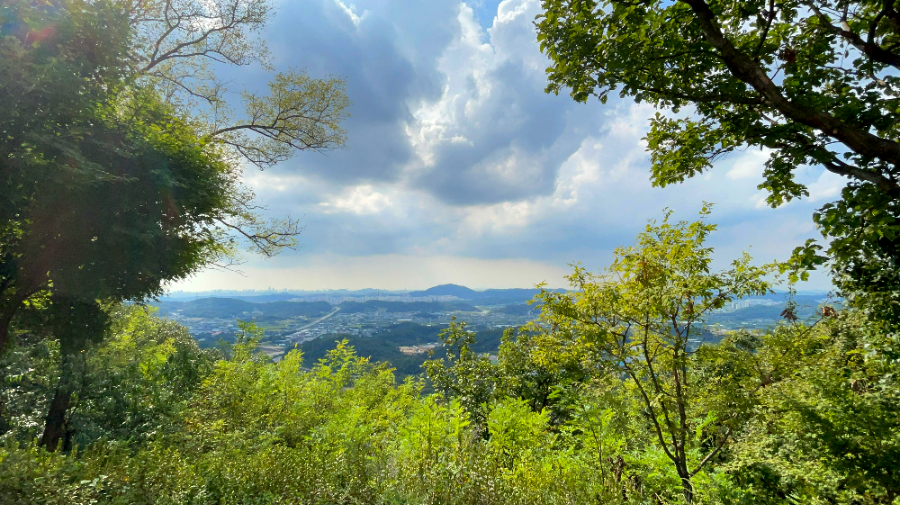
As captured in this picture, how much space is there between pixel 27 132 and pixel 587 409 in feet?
24.2

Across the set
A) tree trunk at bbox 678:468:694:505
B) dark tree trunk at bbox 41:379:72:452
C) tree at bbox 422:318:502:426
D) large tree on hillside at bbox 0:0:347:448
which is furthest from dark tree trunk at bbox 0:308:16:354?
tree trunk at bbox 678:468:694:505

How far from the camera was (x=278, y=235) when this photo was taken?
888cm

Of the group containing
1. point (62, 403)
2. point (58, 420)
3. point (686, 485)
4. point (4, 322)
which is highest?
point (4, 322)

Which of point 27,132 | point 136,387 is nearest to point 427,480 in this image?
point 27,132

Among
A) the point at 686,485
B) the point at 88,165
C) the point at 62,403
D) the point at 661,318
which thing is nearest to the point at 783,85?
the point at 661,318

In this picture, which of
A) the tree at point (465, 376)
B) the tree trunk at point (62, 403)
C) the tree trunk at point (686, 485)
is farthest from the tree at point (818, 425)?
the tree trunk at point (62, 403)

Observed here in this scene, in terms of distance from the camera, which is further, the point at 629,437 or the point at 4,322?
the point at 4,322

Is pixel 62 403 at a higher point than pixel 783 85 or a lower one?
lower

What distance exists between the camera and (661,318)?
12.4 feet

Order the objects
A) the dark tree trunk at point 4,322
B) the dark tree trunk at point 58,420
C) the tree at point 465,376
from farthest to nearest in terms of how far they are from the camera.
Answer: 1. the dark tree trunk at point 58,420
2. the tree at point 465,376
3. the dark tree trunk at point 4,322

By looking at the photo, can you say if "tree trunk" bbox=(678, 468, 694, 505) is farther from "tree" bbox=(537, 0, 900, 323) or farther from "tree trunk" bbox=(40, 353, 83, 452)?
"tree trunk" bbox=(40, 353, 83, 452)

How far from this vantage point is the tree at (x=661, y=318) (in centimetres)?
371

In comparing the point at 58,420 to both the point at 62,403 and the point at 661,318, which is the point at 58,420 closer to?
the point at 62,403

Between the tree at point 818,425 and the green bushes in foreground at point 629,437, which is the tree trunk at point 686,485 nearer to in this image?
the green bushes in foreground at point 629,437
